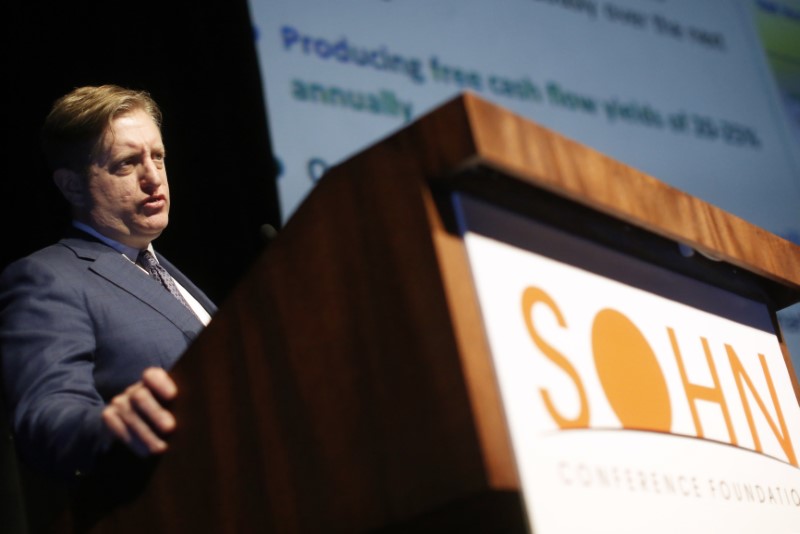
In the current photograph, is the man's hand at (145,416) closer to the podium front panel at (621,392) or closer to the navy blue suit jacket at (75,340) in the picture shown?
the navy blue suit jacket at (75,340)

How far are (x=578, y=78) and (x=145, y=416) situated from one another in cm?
203

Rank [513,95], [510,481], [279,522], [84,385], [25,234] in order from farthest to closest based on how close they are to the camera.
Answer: [513,95], [25,234], [84,385], [279,522], [510,481]

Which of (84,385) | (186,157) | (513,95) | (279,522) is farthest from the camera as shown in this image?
(513,95)

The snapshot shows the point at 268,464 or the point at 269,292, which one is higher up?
the point at 269,292

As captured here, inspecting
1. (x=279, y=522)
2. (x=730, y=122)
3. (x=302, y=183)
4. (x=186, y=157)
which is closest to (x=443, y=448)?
(x=279, y=522)

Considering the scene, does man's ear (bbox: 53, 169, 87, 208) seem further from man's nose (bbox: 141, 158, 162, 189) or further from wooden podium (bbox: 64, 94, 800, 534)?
wooden podium (bbox: 64, 94, 800, 534)

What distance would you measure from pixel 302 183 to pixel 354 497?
1349 mm

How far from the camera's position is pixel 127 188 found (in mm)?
1457

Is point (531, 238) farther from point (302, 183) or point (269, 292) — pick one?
point (302, 183)

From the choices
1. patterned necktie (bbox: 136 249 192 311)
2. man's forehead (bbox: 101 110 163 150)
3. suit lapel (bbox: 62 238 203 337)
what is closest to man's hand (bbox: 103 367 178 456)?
suit lapel (bbox: 62 238 203 337)

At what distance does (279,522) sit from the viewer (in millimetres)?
817

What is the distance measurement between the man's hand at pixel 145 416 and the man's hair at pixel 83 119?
0.64 metres

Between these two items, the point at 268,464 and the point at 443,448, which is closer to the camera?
the point at 443,448

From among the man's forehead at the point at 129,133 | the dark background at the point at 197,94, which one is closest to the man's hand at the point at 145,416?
the man's forehead at the point at 129,133
